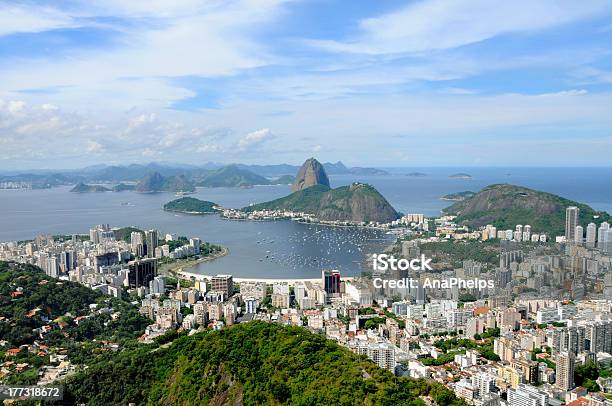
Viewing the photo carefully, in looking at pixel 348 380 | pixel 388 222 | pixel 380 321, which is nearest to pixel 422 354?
pixel 380 321

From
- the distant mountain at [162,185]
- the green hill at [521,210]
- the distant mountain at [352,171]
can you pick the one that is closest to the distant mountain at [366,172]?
the distant mountain at [352,171]

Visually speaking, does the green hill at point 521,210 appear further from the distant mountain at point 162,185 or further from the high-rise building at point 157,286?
the distant mountain at point 162,185

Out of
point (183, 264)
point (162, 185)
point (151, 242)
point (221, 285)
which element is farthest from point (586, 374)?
point (162, 185)

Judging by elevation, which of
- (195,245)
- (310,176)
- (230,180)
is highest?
(310,176)

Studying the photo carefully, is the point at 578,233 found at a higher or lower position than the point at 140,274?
higher

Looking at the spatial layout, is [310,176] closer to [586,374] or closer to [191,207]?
[191,207]

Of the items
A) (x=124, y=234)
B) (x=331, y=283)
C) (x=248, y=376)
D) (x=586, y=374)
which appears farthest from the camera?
(x=124, y=234)

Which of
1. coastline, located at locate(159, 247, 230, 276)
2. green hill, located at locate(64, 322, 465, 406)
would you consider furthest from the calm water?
green hill, located at locate(64, 322, 465, 406)
